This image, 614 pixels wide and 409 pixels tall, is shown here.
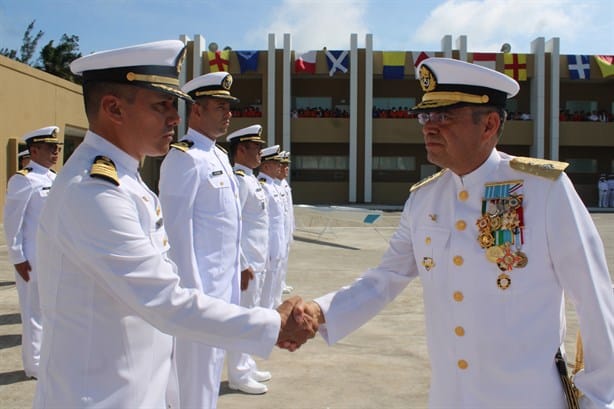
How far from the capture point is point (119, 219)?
183cm

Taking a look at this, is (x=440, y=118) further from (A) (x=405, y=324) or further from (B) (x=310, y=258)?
(B) (x=310, y=258)

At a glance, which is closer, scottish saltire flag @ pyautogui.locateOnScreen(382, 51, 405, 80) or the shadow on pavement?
the shadow on pavement

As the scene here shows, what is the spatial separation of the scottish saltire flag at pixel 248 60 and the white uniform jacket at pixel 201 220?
27388mm

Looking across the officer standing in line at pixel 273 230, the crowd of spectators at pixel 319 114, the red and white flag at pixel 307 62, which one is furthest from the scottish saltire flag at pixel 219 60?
the officer standing in line at pixel 273 230

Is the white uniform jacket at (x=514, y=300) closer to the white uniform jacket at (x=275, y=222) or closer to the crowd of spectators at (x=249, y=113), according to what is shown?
the white uniform jacket at (x=275, y=222)

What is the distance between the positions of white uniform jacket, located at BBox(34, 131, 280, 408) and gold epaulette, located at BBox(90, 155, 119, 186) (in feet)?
0.06

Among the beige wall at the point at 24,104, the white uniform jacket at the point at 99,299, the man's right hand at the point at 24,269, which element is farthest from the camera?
the beige wall at the point at 24,104

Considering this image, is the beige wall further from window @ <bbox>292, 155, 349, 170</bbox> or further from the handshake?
the handshake

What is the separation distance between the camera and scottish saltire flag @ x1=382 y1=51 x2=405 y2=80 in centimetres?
3053

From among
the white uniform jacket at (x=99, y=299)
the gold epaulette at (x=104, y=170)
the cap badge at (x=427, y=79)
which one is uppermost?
the cap badge at (x=427, y=79)

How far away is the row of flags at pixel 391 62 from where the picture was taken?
30328mm

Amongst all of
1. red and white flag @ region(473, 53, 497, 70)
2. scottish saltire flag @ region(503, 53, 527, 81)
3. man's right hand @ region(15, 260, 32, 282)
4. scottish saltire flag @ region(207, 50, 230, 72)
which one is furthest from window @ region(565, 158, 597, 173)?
man's right hand @ region(15, 260, 32, 282)

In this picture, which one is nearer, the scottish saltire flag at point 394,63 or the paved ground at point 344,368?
the paved ground at point 344,368

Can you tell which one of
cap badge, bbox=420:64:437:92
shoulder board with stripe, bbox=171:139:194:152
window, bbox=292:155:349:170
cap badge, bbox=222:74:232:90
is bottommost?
shoulder board with stripe, bbox=171:139:194:152
